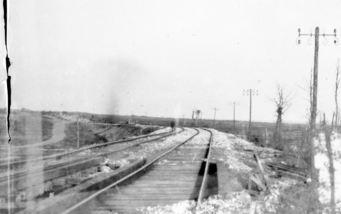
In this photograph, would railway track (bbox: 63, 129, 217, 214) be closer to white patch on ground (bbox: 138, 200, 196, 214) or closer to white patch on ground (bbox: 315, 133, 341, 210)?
white patch on ground (bbox: 138, 200, 196, 214)

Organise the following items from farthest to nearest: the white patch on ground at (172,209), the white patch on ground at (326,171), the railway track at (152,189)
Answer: the white patch on ground at (326,171), the railway track at (152,189), the white patch on ground at (172,209)

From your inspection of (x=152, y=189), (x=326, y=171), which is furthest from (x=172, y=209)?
(x=326, y=171)

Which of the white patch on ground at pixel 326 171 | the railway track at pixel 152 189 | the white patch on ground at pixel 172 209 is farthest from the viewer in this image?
the white patch on ground at pixel 326 171

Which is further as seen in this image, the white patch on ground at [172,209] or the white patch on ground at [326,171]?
the white patch on ground at [326,171]

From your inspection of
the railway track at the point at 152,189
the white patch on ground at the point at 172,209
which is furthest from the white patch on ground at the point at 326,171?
the white patch on ground at the point at 172,209

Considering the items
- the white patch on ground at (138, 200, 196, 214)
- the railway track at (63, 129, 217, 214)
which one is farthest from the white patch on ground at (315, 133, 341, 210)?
the white patch on ground at (138, 200, 196, 214)

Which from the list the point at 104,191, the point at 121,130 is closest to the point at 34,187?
the point at 104,191

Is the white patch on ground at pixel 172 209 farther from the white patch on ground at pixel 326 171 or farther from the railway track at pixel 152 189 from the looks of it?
the white patch on ground at pixel 326 171

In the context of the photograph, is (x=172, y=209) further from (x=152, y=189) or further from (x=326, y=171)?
(x=326, y=171)
